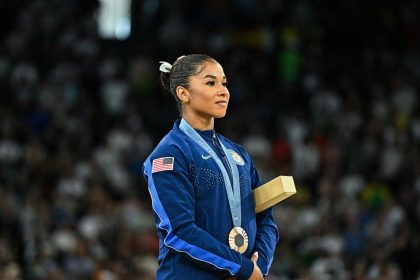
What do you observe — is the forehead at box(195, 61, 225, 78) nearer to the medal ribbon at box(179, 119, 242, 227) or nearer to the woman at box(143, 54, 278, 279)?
the woman at box(143, 54, 278, 279)

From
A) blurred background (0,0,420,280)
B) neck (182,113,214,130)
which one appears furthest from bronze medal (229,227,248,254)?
blurred background (0,0,420,280)

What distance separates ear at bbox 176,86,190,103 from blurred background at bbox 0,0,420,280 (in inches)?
187

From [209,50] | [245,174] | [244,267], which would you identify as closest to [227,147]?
[245,174]

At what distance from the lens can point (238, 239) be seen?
4.11 m

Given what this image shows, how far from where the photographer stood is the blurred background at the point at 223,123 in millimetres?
10586

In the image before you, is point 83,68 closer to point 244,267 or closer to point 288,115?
point 288,115

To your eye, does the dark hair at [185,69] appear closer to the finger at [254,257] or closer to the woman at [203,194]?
the woman at [203,194]

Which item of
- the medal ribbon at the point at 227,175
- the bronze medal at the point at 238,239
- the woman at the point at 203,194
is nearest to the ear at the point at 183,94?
the woman at the point at 203,194

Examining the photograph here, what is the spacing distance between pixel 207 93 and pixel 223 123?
8803 mm

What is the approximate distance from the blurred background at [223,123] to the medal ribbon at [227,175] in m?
4.74

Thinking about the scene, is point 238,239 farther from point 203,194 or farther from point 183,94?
point 183,94

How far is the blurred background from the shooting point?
1059cm

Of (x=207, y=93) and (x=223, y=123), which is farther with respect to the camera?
(x=223, y=123)

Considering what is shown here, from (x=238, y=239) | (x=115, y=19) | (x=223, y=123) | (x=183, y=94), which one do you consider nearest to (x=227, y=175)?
(x=238, y=239)
